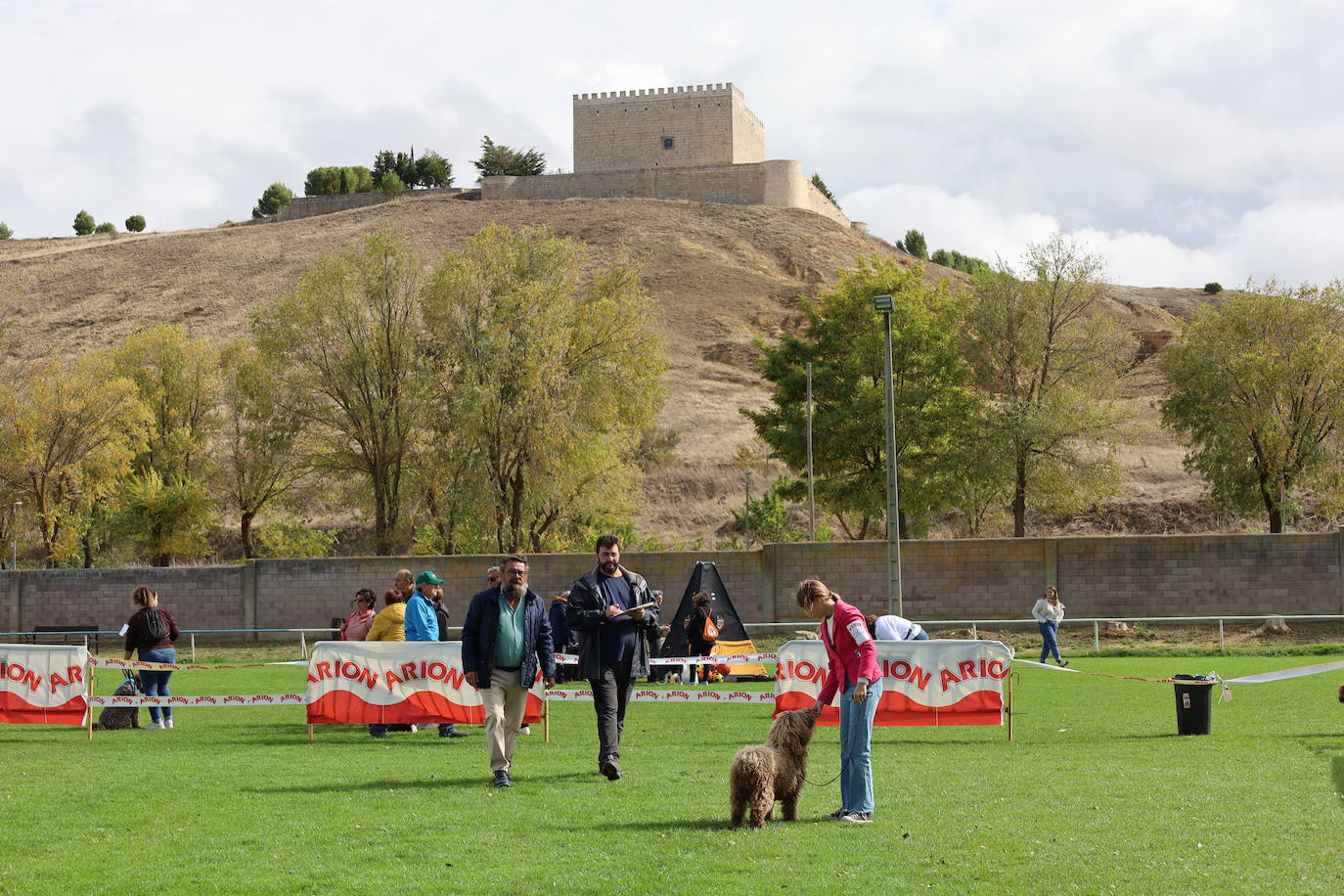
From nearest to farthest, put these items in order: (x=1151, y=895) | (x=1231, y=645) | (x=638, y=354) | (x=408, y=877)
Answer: (x=1151, y=895)
(x=408, y=877)
(x=1231, y=645)
(x=638, y=354)

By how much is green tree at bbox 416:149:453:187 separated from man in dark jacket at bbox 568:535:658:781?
458ft

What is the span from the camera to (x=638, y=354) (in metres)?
40.6

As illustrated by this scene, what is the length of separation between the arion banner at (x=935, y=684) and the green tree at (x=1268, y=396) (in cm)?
3422

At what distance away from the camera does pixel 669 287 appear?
99500mm

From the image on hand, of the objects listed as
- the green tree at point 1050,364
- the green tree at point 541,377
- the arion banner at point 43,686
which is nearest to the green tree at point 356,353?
the green tree at point 541,377

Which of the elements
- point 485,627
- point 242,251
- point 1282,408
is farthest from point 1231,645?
point 242,251

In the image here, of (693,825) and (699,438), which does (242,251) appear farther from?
(693,825)

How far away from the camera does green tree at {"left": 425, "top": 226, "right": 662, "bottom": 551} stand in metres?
38.7

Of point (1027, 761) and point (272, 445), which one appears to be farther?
point (272, 445)

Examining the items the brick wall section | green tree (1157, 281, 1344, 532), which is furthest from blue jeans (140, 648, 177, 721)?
green tree (1157, 281, 1344, 532)

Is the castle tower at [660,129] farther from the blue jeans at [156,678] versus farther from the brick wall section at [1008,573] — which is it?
the blue jeans at [156,678]

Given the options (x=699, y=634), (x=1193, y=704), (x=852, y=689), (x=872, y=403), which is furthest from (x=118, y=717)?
(x=872, y=403)

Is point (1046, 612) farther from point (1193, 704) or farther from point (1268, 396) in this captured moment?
point (1268, 396)

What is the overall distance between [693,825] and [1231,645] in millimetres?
24847
